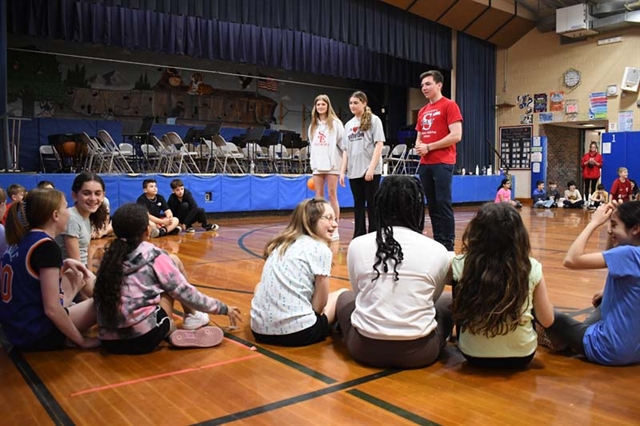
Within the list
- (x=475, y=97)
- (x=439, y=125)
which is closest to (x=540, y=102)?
(x=475, y=97)

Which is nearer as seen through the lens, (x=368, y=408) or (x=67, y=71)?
(x=368, y=408)

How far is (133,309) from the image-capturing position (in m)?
2.26

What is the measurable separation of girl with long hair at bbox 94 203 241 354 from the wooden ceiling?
36.4 feet

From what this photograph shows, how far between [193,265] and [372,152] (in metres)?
1.79

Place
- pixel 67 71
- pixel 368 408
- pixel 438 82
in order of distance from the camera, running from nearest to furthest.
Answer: pixel 368 408
pixel 438 82
pixel 67 71

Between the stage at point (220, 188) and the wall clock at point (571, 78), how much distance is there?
22.5 ft

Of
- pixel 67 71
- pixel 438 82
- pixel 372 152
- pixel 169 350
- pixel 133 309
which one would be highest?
pixel 67 71

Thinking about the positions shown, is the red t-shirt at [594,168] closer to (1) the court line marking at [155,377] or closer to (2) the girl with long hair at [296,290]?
(2) the girl with long hair at [296,290]

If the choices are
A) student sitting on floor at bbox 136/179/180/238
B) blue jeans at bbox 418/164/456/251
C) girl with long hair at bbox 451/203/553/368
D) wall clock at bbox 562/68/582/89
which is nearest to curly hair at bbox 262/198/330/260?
girl with long hair at bbox 451/203/553/368

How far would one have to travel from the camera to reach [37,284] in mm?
2221

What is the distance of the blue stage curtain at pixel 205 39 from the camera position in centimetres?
976

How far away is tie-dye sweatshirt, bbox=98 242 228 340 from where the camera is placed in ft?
7.42

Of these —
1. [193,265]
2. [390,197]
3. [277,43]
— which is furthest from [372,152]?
[277,43]

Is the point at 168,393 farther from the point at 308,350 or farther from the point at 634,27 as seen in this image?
the point at 634,27
